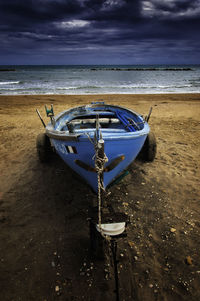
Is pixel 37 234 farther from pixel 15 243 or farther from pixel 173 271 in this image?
pixel 173 271

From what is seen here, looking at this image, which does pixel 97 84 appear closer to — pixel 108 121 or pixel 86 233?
pixel 108 121

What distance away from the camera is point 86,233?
329cm

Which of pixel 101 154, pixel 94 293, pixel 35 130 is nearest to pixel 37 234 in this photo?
pixel 94 293

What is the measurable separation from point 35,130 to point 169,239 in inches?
292

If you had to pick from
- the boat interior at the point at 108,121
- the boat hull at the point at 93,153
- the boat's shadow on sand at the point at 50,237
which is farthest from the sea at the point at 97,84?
the boat hull at the point at 93,153

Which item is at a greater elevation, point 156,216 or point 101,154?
point 101,154

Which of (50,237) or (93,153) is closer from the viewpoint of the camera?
(93,153)

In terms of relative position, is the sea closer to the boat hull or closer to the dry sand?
the dry sand

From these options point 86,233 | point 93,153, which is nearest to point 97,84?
point 93,153

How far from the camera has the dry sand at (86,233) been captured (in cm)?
253

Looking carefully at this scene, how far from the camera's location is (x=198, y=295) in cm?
243

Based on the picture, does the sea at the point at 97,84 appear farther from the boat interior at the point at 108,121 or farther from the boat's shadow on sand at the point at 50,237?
the boat's shadow on sand at the point at 50,237

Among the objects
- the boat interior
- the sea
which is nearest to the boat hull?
the boat interior

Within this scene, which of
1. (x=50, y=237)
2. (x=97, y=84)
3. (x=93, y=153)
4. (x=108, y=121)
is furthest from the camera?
(x=97, y=84)
